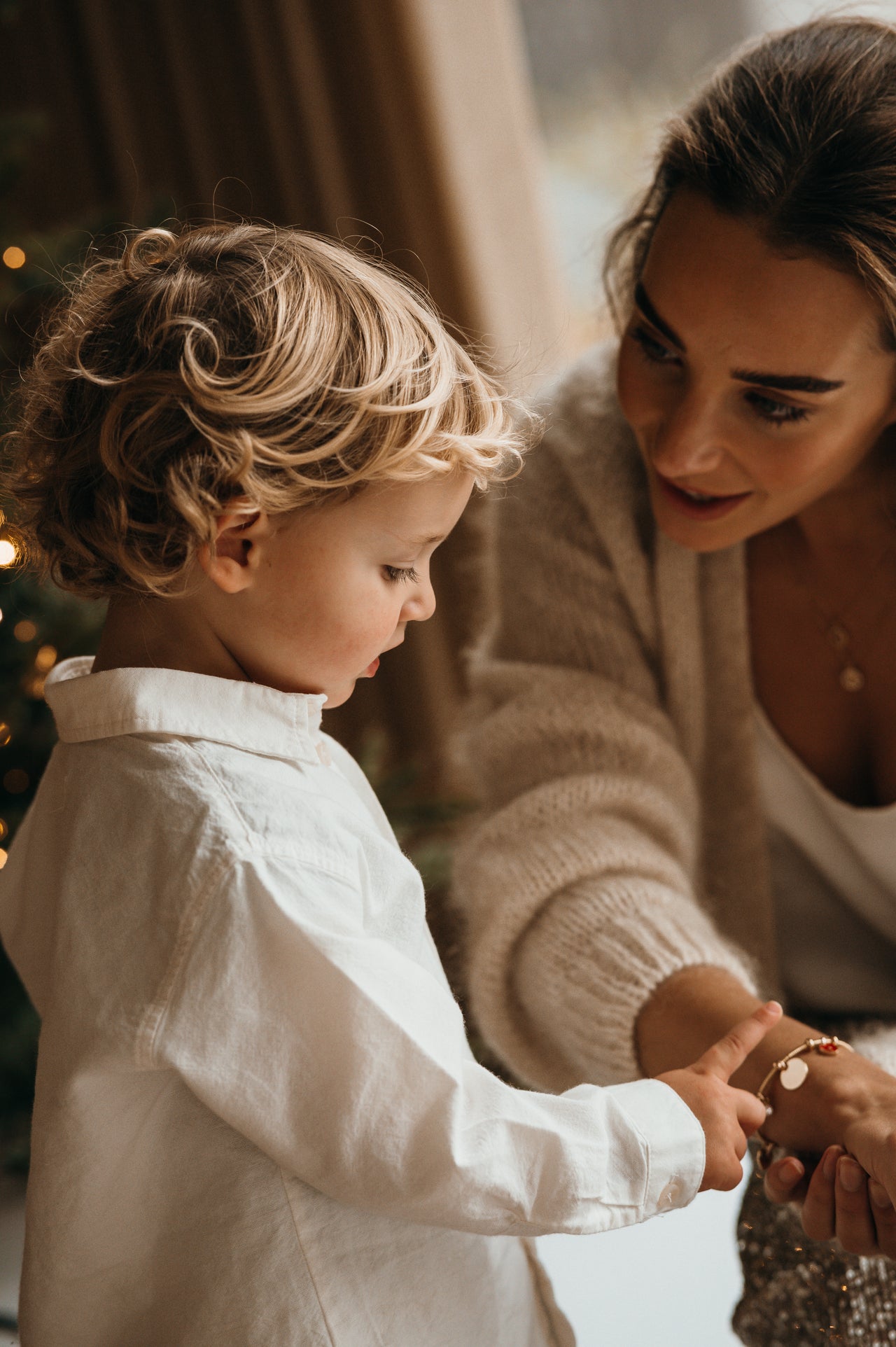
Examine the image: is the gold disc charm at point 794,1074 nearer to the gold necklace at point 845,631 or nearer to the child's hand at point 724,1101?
the child's hand at point 724,1101

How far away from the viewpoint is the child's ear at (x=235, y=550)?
564 millimetres

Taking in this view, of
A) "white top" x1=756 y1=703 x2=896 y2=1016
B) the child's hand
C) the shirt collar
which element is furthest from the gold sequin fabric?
the shirt collar

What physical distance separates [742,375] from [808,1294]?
62 cm

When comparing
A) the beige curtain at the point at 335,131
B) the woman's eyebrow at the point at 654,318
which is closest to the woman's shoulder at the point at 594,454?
the woman's eyebrow at the point at 654,318

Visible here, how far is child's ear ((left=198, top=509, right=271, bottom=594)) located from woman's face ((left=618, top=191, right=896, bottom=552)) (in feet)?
1.40

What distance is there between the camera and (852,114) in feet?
2.66

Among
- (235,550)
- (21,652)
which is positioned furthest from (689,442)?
(21,652)

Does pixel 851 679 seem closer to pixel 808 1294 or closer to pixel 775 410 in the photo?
pixel 775 410

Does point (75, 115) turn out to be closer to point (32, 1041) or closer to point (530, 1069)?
point (32, 1041)

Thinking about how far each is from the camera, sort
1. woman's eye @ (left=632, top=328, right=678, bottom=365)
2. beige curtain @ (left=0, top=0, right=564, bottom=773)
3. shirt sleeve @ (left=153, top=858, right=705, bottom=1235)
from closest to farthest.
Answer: shirt sleeve @ (left=153, top=858, right=705, bottom=1235), woman's eye @ (left=632, top=328, right=678, bottom=365), beige curtain @ (left=0, top=0, right=564, bottom=773)

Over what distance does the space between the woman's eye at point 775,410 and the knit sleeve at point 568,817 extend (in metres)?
0.26

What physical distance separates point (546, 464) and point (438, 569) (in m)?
1.33

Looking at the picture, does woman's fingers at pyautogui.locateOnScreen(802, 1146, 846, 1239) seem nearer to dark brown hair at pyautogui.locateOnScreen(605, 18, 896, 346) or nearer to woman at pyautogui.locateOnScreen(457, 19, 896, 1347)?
woman at pyautogui.locateOnScreen(457, 19, 896, 1347)

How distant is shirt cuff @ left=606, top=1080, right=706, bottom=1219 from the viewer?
60 centimetres
